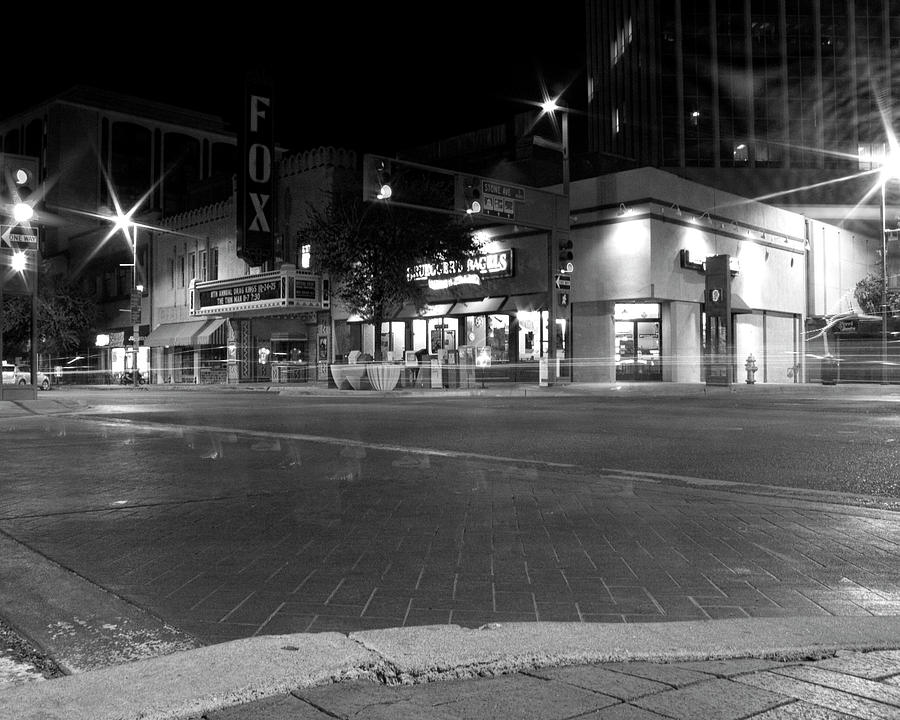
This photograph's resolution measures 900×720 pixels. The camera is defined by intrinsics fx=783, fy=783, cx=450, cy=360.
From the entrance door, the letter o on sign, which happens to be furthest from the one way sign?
the entrance door

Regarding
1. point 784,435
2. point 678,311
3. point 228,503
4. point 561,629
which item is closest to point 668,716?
point 561,629

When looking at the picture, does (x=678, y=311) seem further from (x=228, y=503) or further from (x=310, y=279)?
(x=228, y=503)

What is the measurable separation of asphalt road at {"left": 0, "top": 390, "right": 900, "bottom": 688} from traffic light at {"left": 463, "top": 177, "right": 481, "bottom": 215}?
1318 centimetres

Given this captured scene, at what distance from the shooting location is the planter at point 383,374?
2956 cm

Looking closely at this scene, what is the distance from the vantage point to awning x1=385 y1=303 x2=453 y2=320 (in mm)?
35344

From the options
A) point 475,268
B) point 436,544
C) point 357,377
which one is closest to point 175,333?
point 357,377

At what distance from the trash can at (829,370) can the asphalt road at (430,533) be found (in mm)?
21698

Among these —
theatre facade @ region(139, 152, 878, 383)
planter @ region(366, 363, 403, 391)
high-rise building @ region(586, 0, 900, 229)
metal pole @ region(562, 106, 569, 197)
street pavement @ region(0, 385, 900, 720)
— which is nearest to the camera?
street pavement @ region(0, 385, 900, 720)

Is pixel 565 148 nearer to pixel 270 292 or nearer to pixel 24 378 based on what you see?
pixel 270 292

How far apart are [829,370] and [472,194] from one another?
17711mm

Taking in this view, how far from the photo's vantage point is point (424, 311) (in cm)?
3581

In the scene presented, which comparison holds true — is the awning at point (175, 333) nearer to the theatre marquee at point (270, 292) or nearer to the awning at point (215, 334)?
the awning at point (215, 334)

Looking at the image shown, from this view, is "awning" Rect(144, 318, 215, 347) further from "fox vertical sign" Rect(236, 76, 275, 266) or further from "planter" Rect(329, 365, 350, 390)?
"planter" Rect(329, 365, 350, 390)

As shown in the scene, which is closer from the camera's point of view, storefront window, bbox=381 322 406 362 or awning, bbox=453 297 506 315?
awning, bbox=453 297 506 315
